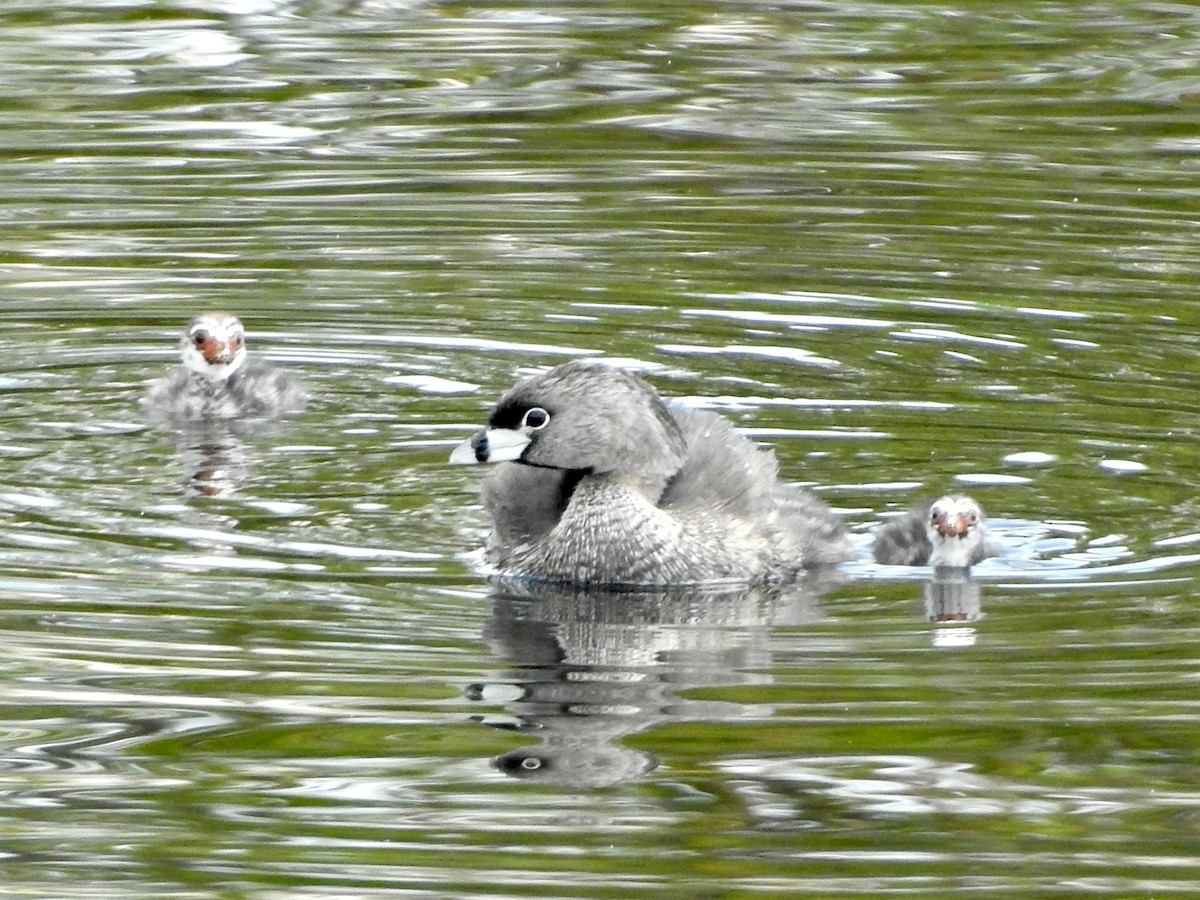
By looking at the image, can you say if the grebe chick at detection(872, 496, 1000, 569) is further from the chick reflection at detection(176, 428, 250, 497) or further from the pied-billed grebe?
the chick reflection at detection(176, 428, 250, 497)

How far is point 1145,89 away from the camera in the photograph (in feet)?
51.9

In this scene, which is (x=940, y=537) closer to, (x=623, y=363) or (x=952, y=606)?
(x=952, y=606)

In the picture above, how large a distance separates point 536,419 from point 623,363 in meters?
2.25

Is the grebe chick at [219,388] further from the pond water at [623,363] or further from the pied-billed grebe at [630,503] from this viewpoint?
the pied-billed grebe at [630,503]

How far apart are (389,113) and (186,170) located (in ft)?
5.61

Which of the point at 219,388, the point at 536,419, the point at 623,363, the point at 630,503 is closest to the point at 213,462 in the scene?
the point at 219,388

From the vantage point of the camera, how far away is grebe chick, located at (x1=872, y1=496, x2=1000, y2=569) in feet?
26.2

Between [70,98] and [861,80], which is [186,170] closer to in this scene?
[70,98]

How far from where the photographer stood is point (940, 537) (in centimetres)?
800

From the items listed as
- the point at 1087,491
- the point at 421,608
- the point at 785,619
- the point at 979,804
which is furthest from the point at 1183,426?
the point at 979,804

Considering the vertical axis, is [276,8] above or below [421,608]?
above

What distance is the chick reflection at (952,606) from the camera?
284 inches

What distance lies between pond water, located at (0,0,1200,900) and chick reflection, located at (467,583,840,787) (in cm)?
2

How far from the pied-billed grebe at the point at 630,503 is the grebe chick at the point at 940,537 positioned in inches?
6.8
